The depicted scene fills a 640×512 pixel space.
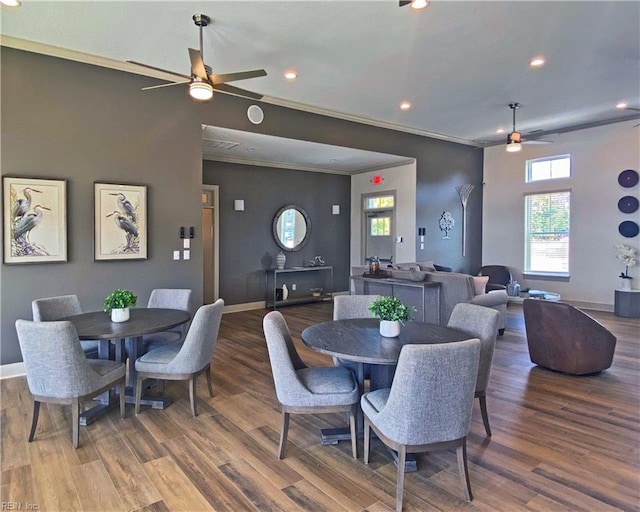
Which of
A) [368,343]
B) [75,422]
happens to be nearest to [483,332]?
[368,343]

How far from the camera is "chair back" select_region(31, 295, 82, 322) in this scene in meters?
3.62

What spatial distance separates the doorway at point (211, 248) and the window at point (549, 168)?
6463mm

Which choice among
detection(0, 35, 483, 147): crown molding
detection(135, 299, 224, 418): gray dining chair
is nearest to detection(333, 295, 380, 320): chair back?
detection(135, 299, 224, 418): gray dining chair

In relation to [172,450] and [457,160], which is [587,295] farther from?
[172,450]

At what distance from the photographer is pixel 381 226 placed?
862 cm

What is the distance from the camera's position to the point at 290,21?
12.3ft

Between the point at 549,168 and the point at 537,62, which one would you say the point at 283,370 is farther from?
the point at 549,168

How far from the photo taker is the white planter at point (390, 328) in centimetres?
274

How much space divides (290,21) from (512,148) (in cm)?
441

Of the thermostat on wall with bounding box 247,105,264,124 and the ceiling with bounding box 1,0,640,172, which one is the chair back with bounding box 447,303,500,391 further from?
the thermostat on wall with bounding box 247,105,264,124

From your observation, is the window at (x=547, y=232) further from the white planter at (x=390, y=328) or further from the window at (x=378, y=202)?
the white planter at (x=390, y=328)

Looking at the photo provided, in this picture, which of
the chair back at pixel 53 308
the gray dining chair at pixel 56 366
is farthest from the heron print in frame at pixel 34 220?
the gray dining chair at pixel 56 366

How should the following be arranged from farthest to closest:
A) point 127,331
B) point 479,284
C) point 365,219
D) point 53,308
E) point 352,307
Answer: point 365,219, point 479,284, point 53,308, point 352,307, point 127,331

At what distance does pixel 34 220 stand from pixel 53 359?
220cm
